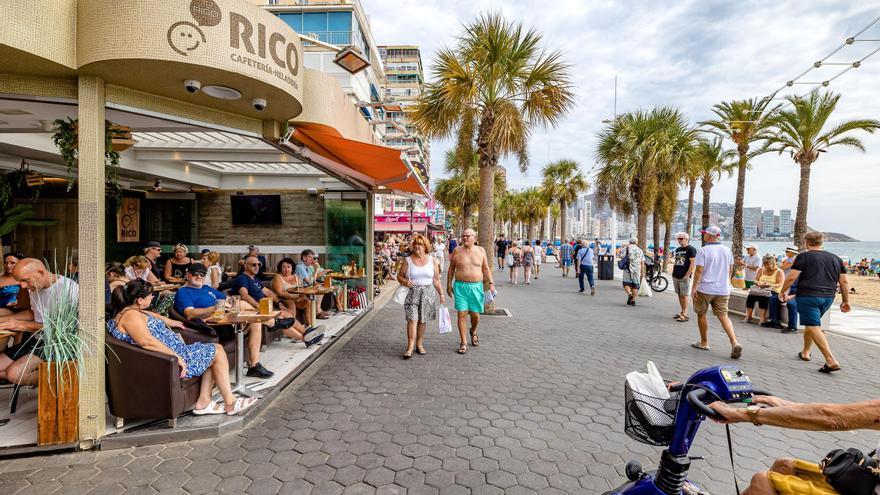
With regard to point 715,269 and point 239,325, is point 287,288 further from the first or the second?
point 715,269

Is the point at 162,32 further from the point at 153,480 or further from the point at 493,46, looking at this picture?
the point at 493,46

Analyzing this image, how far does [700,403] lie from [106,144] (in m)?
4.59

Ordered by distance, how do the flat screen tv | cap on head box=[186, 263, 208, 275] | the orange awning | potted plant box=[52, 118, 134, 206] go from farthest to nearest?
the flat screen tv, the orange awning, cap on head box=[186, 263, 208, 275], potted plant box=[52, 118, 134, 206]

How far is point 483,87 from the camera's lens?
916 centimetres

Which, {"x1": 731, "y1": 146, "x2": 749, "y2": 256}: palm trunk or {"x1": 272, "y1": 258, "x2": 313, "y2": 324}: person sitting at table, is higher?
{"x1": 731, "y1": 146, "x2": 749, "y2": 256}: palm trunk

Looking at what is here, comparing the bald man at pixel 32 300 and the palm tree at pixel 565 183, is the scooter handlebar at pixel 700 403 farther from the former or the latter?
the palm tree at pixel 565 183

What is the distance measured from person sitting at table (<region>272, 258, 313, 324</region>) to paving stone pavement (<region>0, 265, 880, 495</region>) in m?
1.35

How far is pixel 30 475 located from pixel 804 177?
71.8 feet

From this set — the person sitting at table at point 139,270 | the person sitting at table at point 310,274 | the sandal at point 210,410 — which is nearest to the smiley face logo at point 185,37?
the sandal at point 210,410

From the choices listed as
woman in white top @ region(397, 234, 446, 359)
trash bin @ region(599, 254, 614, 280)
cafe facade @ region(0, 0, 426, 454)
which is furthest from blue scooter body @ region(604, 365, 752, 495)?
trash bin @ region(599, 254, 614, 280)

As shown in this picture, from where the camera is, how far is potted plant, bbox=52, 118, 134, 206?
3.59 meters

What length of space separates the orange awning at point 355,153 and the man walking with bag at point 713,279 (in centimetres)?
453

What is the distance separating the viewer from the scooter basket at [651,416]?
1833 millimetres

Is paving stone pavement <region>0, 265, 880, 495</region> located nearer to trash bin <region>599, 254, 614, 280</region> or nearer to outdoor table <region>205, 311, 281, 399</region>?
outdoor table <region>205, 311, 281, 399</region>
